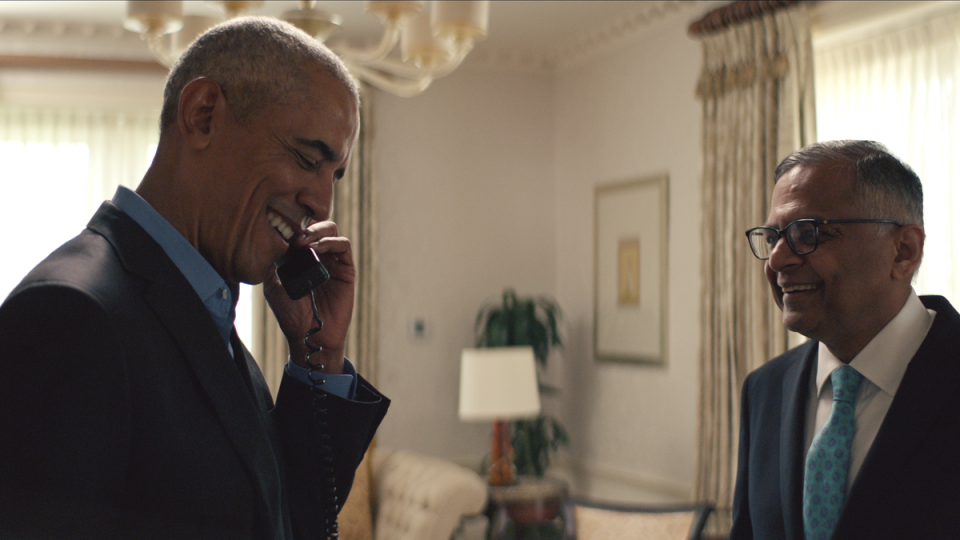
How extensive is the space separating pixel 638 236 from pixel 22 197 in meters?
3.71

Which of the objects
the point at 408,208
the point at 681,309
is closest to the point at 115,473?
the point at 681,309

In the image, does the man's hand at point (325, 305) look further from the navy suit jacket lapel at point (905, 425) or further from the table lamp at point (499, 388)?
the table lamp at point (499, 388)

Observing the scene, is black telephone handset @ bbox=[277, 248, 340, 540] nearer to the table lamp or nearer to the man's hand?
the man's hand

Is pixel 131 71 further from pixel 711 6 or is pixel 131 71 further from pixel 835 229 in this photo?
pixel 835 229

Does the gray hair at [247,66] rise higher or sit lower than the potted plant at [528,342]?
higher

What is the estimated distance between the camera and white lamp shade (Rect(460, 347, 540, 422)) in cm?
424

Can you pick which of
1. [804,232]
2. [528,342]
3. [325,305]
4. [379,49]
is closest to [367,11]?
[379,49]

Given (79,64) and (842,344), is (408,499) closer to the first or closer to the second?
(842,344)

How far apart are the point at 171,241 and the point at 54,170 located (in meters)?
4.50

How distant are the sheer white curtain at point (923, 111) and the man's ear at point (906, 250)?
1.83 metres

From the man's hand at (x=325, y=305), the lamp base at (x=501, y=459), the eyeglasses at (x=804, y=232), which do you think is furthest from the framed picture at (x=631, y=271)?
the man's hand at (x=325, y=305)

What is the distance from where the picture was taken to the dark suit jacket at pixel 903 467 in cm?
132

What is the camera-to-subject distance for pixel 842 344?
157 centimetres

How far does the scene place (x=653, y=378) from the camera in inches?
180
